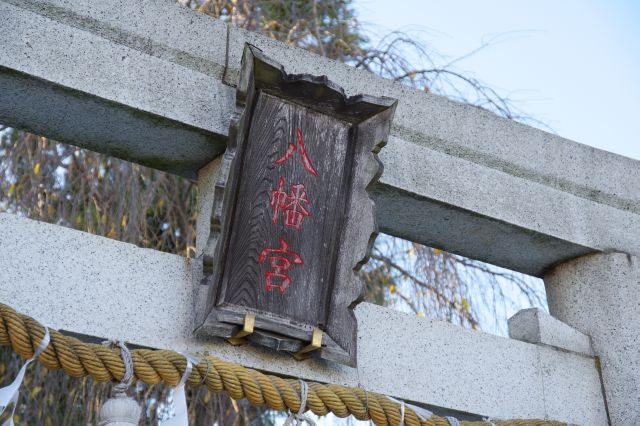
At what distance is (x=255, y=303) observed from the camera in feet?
8.41

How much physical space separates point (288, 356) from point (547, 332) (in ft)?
3.62

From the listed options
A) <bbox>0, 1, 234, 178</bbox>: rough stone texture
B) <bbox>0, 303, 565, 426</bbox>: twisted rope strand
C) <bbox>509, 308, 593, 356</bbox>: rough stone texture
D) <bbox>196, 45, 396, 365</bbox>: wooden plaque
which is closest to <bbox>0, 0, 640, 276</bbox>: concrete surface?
<bbox>0, 1, 234, 178</bbox>: rough stone texture

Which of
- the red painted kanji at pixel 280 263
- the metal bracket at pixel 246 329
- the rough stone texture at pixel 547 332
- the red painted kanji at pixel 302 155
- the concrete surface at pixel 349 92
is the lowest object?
the metal bracket at pixel 246 329

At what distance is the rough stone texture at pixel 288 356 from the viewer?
2410 mm

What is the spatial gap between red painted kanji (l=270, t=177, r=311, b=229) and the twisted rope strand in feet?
1.62

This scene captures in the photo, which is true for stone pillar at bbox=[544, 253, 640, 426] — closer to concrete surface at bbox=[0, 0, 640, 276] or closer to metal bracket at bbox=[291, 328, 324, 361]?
concrete surface at bbox=[0, 0, 640, 276]

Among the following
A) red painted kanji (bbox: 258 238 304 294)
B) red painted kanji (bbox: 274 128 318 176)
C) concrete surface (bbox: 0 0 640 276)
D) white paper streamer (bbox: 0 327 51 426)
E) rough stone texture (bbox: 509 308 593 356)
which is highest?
concrete surface (bbox: 0 0 640 276)

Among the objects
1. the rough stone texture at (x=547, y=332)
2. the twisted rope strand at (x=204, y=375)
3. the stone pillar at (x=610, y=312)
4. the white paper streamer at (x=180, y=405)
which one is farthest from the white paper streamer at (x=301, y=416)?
the stone pillar at (x=610, y=312)

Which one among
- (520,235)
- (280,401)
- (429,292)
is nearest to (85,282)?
(280,401)

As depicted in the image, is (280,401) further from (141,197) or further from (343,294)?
(141,197)

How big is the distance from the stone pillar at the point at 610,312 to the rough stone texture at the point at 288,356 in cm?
8

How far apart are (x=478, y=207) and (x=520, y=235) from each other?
0.25 meters

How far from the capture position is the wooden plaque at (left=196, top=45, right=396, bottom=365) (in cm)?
256

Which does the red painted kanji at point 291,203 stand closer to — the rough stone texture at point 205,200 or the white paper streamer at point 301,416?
the rough stone texture at point 205,200
